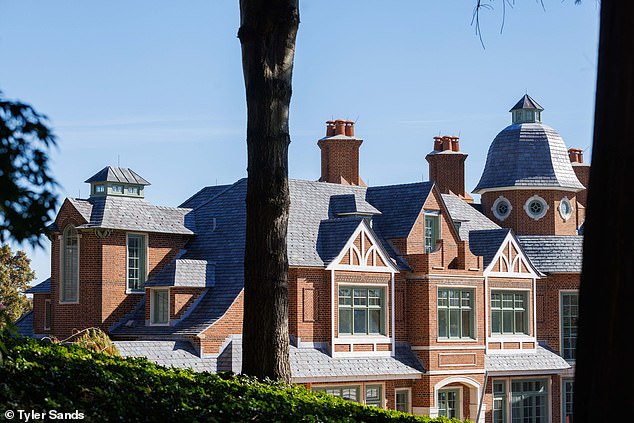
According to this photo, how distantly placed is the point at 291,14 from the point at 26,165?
5532 millimetres

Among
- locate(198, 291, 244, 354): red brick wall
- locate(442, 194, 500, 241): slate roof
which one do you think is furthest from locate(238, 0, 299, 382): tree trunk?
locate(442, 194, 500, 241): slate roof

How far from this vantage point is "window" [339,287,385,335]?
32.6m

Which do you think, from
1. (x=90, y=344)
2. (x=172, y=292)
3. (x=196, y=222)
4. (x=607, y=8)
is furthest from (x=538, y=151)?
(x=607, y=8)

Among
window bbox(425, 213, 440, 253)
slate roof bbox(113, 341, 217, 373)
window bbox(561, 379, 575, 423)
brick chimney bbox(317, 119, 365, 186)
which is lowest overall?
window bbox(561, 379, 575, 423)

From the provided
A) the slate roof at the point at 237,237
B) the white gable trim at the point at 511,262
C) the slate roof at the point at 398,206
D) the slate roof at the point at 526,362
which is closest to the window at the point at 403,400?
the slate roof at the point at 526,362

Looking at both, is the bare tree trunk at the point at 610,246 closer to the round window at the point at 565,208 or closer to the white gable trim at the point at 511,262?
the white gable trim at the point at 511,262

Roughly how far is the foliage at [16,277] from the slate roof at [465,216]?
2208cm

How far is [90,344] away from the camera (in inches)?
754

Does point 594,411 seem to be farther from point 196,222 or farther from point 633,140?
point 196,222

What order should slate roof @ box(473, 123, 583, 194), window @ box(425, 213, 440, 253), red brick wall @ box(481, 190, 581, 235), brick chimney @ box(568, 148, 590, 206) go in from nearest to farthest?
window @ box(425, 213, 440, 253)
red brick wall @ box(481, 190, 581, 235)
slate roof @ box(473, 123, 583, 194)
brick chimney @ box(568, 148, 590, 206)

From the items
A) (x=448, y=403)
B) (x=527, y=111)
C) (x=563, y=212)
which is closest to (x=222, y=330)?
(x=448, y=403)

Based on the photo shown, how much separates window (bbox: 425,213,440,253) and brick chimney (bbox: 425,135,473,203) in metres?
8.23

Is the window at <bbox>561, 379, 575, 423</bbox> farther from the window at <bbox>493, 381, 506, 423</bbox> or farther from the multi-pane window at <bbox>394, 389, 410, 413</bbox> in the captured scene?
the multi-pane window at <bbox>394, 389, 410, 413</bbox>

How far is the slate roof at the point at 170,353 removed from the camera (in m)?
28.2
